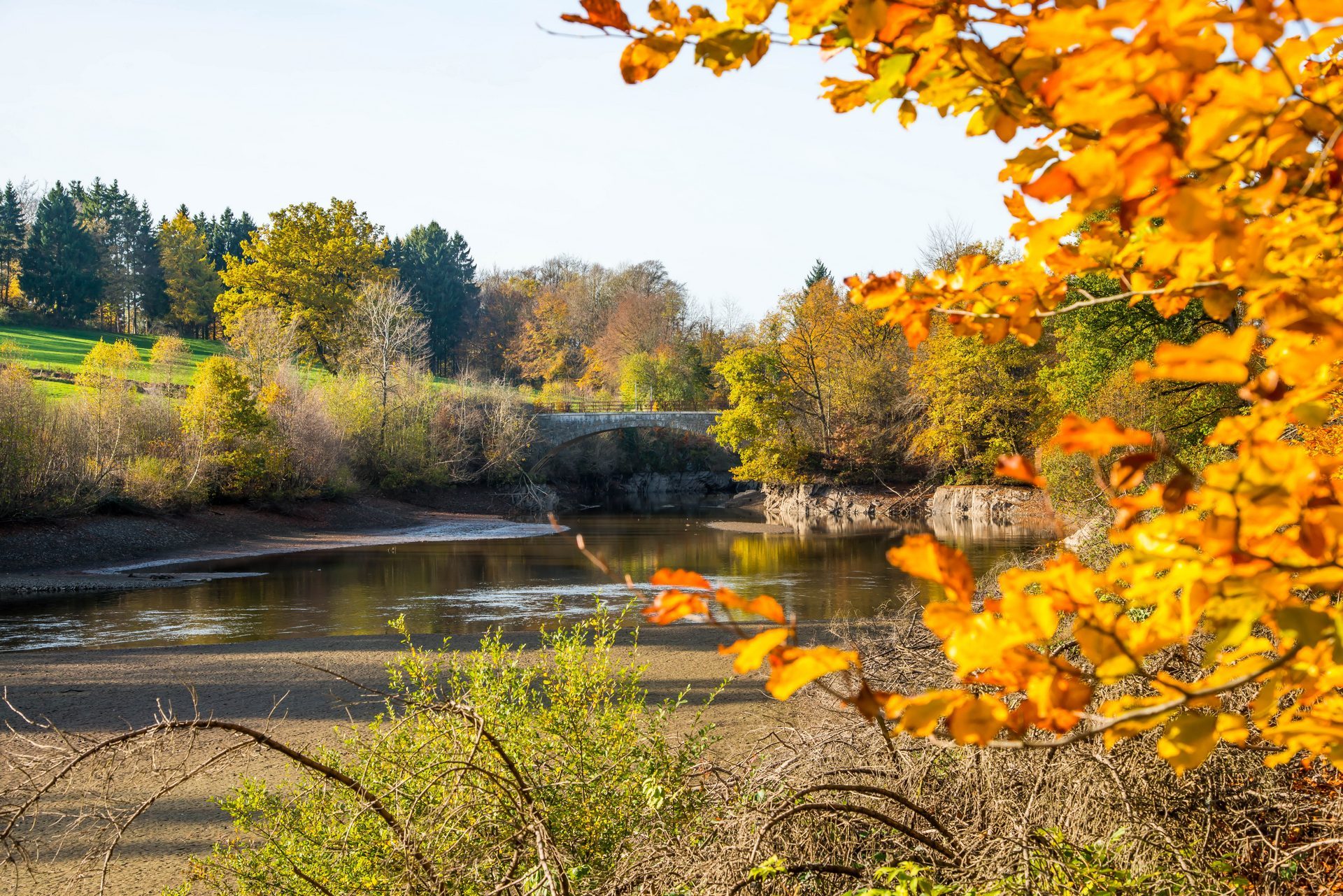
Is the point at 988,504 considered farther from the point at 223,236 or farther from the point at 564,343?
the point at 223,236

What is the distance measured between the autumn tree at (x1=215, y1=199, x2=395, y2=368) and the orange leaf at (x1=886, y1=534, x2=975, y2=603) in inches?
1950

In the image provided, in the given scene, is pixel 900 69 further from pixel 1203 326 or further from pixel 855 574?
pixel 1203 326

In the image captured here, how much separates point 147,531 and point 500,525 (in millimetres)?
11391

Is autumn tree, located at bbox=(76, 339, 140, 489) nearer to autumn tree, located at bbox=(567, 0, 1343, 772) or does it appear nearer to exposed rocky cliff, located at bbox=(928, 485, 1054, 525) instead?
exposed rocky cliff, located at bbox=(928, 485, 1054, 525)

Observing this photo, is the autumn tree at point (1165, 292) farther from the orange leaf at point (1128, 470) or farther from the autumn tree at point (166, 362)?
the autumn tree at point (166, 362)

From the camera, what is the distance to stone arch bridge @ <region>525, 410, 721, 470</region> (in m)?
44.3

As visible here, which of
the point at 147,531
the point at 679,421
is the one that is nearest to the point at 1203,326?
the point at 147,531

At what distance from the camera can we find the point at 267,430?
29969mm

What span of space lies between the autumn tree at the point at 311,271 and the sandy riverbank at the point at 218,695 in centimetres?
3842

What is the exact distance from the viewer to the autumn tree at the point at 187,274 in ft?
202

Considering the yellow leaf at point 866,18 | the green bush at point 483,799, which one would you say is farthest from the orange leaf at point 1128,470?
the green bush at point 483,799

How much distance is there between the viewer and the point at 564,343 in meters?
64.1

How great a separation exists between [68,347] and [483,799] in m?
55.9

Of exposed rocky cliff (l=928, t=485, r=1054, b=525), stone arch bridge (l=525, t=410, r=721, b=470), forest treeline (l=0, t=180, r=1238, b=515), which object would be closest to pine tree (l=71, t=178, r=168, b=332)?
forest treeline (l=0, t=180, r=1238, b=515)
